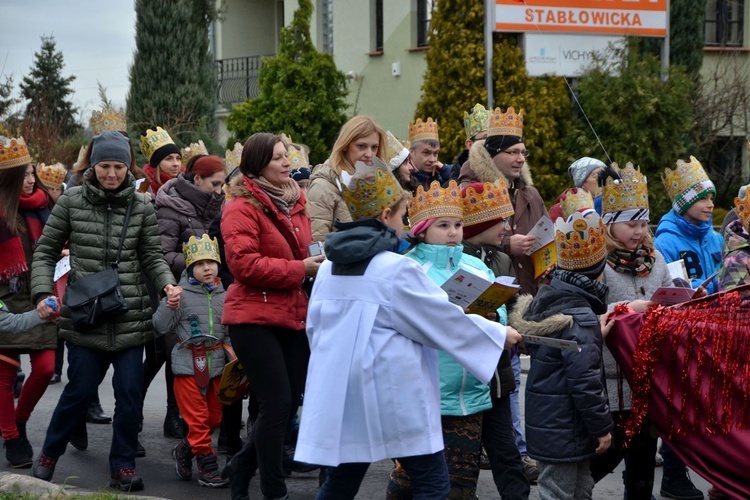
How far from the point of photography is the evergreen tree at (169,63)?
2669 cm

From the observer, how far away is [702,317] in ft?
18.3

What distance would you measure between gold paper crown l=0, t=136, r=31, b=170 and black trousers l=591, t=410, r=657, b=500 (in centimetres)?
420

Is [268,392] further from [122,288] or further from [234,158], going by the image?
[234,158]

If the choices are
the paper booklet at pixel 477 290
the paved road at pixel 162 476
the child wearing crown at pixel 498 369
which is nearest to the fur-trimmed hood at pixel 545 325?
the paper booklet at pixel 477 290

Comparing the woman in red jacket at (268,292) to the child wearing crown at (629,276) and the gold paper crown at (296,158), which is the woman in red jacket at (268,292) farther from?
the gold paper crown at (296,158)

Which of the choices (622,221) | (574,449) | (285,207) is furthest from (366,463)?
(622,221)

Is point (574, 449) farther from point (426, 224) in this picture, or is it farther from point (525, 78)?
point (525, 78)

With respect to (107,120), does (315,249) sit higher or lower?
lower

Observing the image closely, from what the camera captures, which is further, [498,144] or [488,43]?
[488,43]

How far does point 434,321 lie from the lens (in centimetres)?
501

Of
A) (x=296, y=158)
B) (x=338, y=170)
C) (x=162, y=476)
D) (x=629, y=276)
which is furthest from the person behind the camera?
(x=296, y=158)

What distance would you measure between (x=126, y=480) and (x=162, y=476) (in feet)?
1.82

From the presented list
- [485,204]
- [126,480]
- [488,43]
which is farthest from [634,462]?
[488,43]

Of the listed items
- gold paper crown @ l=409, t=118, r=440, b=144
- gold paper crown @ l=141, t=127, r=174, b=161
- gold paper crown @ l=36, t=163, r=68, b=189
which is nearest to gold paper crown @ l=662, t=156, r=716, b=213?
gold paper crown @ l=409, t=118, r=440, b=144
